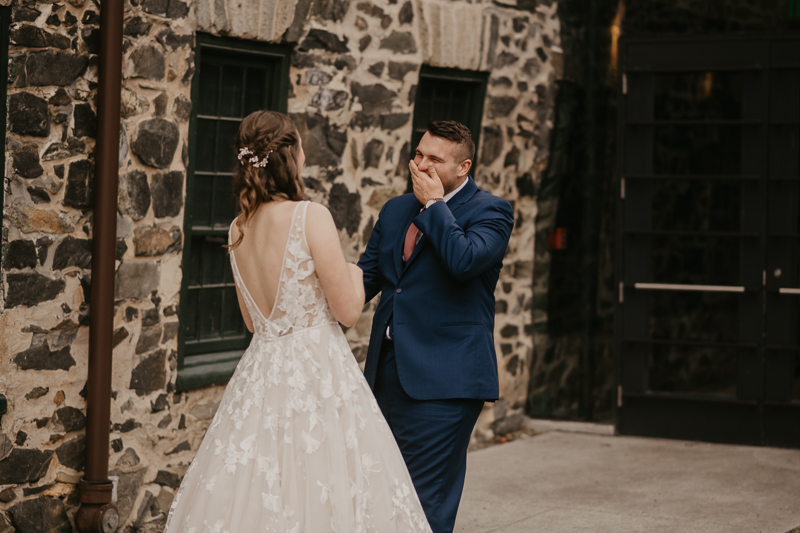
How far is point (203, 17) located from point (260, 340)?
2490 millimetres

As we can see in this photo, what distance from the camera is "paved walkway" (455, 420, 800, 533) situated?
17.7ft

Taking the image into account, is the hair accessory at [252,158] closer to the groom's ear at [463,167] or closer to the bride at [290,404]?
the bride at [290,404]

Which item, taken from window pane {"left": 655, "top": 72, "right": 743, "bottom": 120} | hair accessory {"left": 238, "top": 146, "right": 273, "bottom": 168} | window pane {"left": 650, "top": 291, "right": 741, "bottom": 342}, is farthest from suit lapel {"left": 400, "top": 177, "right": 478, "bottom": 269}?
window pane {"left": 650, "top": 291, "right": 741, "bottom": 342}

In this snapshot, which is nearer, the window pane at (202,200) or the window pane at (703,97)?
the window pane at (202,200)

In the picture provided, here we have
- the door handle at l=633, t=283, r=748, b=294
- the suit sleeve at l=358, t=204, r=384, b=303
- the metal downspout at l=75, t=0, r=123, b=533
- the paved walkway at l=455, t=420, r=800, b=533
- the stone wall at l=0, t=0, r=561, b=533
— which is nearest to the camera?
the suit sleeve at l=358, t=204, r=384, b=303

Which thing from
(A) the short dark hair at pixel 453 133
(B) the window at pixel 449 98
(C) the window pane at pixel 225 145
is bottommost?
(A) the short dark hair at pixel 453 133

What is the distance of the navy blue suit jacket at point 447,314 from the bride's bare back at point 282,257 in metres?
0.40

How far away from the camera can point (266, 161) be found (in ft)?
10.9

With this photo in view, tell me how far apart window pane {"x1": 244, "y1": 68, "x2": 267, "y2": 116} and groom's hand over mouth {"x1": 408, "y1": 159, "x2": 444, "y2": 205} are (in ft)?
7.47

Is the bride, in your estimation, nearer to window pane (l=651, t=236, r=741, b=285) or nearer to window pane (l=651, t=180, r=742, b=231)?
window pane (l=651, t=180, r=742, b=231)

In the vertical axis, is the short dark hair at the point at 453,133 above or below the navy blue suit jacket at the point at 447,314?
above

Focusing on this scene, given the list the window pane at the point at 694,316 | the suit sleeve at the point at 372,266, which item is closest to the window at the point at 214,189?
the suit sleeve at the point at 372,266

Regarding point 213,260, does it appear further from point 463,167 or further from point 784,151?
point 784,151

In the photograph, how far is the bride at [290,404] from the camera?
128 inches
